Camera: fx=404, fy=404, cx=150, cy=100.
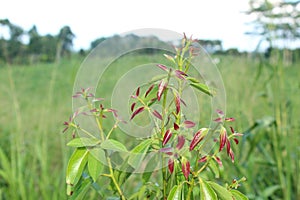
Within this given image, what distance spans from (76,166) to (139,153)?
3.4 inches

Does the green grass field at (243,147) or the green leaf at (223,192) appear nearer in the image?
the green leaf at (223,192)

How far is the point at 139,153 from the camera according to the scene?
0.52 metres

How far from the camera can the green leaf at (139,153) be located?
0.51 meters

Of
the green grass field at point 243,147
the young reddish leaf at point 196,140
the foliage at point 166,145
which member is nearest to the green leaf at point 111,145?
the foliage at point 166,145

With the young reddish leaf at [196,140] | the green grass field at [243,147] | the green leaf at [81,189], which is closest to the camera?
the young reddish leaf at [196,140]

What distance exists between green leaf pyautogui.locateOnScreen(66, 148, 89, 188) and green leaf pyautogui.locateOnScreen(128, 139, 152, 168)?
0.06 metres

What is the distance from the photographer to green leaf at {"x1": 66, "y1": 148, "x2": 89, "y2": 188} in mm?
527

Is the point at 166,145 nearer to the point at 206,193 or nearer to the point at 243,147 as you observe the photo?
the point at 206,193

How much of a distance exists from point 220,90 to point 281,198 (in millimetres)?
1279

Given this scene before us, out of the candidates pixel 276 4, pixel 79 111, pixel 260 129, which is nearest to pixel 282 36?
pixel 276 4

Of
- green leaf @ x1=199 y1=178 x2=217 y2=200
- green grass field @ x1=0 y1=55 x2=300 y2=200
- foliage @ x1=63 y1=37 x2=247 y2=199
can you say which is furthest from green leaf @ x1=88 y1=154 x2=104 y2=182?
green grass field @ x1=0 y1=55 x2=300 y2=200

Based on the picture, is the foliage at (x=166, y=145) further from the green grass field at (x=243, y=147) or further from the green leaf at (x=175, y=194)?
the green grass field at (x=243, y=147)

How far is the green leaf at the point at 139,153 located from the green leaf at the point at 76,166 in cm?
6

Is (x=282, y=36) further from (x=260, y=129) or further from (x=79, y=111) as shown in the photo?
(x=79, y=111)
